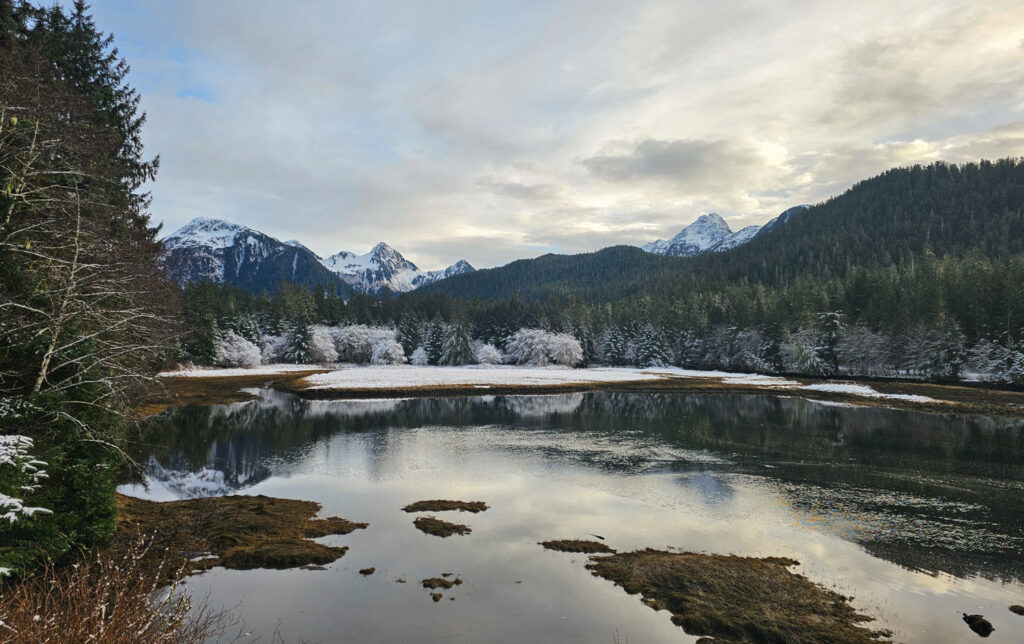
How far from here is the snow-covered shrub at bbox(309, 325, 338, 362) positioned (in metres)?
105

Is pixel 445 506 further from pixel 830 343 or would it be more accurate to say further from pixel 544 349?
pixel 544 349

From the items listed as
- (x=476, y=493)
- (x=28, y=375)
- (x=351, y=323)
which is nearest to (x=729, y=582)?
(x=476, y=493)

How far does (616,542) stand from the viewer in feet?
52.3

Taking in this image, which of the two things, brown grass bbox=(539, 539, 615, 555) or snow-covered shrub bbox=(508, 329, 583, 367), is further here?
snow-covered shrub bbox=(508, 329, 583, 367)

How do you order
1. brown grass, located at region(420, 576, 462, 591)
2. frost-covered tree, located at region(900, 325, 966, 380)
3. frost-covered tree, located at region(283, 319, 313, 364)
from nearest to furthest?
brown grass, located at region(420, 576, 462, 591) < frost-covered tree, located at region(900, 325, 966, 380) < frost-covered tree, located at region(283, 319, 313, 364)

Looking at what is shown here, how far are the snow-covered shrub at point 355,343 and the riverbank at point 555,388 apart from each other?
31613 mm

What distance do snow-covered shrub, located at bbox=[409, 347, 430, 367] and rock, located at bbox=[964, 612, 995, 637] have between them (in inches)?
4264

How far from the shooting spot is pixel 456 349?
111188mm

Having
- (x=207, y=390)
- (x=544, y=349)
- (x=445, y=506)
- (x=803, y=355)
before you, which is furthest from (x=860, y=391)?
(x=207, y=390)

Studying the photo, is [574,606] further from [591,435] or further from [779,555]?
[591,435]

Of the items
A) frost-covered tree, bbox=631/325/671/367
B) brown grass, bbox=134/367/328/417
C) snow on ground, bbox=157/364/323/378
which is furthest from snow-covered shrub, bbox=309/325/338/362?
frost-covered tree, bbox=631/325/671/367

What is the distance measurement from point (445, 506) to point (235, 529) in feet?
22.6

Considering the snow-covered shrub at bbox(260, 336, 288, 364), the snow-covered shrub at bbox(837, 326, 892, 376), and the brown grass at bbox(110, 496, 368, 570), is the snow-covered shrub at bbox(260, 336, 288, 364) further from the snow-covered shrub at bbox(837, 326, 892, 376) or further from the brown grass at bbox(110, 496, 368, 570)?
the snow-covered shrub at bbox(837, 326, 892, 376)

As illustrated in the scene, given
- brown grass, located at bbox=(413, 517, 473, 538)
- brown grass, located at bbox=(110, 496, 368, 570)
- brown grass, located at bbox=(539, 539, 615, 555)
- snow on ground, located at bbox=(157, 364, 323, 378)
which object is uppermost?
snow on ground, located at bbox=(157, 364, 323, 378)
